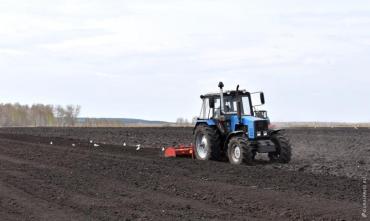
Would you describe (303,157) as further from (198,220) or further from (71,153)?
(198,220)

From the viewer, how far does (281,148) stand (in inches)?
697

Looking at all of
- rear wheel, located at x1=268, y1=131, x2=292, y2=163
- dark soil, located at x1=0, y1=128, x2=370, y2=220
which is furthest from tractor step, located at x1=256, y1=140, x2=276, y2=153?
dark soil, located at x1=0, y1=128, x2=370, y2=220

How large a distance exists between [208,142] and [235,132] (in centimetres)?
117

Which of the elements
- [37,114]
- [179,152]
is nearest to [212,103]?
[179,152]

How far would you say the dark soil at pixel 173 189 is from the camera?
961 centimetres

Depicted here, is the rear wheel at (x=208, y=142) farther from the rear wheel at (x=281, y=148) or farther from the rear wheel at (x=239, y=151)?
the rear wheel at (x=281, y=148)

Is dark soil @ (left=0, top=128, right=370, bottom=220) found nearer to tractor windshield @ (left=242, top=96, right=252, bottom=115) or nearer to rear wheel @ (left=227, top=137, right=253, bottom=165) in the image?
rear wheel @ (left=227, top=137, right=253, bottom=165)

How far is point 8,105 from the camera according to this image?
9294 cm

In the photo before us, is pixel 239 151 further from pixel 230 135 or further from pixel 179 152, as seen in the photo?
pixel 179 152

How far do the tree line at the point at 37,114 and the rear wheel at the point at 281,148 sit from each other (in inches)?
2796

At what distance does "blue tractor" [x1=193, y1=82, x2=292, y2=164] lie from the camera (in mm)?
17406

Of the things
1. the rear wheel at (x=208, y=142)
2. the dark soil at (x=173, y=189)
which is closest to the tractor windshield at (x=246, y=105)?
the rear wheel at (x=208, y=142)

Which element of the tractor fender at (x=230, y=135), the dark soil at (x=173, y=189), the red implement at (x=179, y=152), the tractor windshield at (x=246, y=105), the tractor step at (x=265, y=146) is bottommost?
the dark soil at (x=173, y=189)

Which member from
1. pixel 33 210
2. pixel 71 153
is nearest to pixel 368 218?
pixel 33 210
